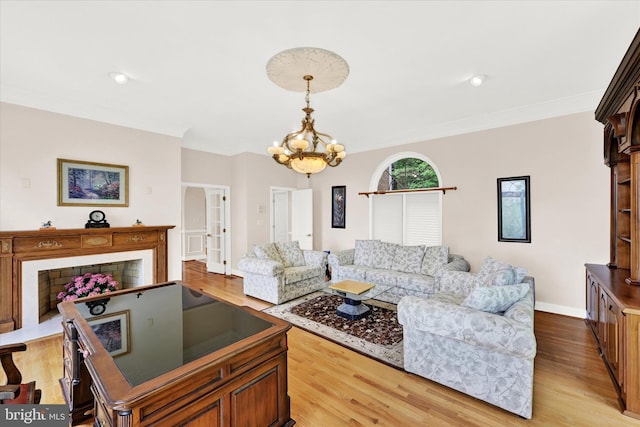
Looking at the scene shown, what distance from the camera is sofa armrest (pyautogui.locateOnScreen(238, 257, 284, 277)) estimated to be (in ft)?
13.7

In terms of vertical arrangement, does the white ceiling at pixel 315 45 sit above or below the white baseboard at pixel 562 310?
above

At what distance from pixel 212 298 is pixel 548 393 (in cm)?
277

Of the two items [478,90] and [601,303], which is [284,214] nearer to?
[478,90]

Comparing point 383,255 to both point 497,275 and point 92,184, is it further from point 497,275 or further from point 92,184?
point 92,184

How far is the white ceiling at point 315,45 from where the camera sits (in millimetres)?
2041

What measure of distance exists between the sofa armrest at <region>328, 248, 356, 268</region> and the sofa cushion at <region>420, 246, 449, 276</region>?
4.26 ft

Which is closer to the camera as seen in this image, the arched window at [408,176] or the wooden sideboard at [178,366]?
the wooden sideboard at [178,366]

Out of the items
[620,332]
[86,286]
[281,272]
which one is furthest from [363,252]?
[86,286]

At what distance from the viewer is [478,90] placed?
11.1 ft

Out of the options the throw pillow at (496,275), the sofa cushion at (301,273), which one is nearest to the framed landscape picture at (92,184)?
the sofa cushion at (301,273)

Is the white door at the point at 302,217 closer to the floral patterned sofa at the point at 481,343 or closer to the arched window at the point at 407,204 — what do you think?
the arched window at the point at 407,204

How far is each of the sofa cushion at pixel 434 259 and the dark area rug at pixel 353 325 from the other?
835 mm

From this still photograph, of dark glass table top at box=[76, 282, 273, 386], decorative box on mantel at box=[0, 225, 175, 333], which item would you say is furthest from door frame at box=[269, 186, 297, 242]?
dark glass table top at box=[76, 282, 273, 386]

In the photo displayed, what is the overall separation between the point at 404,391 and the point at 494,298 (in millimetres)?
1045
